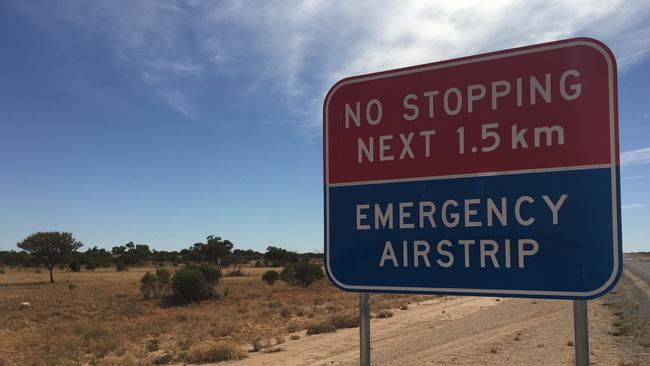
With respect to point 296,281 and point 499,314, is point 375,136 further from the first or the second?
point 296,281

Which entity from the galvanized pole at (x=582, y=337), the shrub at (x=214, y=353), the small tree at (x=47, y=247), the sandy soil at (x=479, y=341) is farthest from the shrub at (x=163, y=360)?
the small tree at (x=47, y=247)

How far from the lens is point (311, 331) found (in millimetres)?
17656

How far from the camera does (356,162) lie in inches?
114

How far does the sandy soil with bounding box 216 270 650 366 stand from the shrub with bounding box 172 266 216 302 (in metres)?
12.5

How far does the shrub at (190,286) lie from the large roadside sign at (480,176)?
1107 inches

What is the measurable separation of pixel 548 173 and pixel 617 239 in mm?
398

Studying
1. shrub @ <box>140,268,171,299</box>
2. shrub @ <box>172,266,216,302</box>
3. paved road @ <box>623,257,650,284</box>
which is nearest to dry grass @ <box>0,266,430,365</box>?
shrub @ <box>140,268,171,299</box>

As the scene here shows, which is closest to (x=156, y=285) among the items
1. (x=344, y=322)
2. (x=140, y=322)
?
(x=140, y=322)

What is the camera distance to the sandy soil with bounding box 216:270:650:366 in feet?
40.9

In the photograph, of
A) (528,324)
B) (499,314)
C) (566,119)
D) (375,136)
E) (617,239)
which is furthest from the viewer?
(499,314)

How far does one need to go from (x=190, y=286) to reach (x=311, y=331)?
45.5 feet

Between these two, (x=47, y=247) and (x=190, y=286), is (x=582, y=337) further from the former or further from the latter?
(x=47, y=247)

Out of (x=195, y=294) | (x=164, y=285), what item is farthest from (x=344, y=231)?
(x=164, y=285)

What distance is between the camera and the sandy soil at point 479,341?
12461 millimetres
